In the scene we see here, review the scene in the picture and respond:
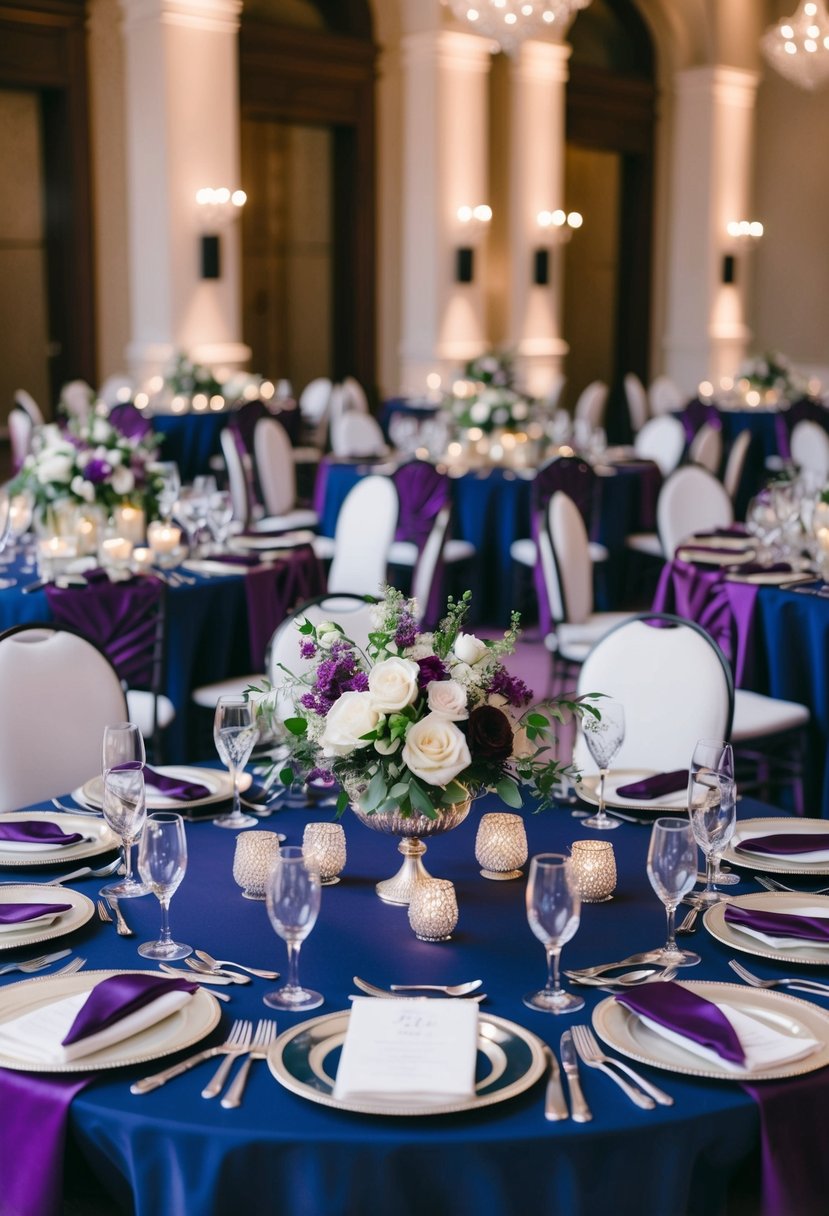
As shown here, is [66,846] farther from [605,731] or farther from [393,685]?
[605,731]

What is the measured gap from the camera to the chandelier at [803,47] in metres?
10.5

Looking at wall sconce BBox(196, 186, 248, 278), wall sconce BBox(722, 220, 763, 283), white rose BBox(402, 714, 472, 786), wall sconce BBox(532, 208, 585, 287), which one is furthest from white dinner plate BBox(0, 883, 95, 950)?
wall sconce BBox(722, 220, 763, 283)

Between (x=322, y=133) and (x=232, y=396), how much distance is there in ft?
11.2

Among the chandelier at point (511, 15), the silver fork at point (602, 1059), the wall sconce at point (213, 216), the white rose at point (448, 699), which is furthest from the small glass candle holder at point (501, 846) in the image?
the wall sconce at point (213, 216)

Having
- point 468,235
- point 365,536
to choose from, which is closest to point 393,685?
point 365,536

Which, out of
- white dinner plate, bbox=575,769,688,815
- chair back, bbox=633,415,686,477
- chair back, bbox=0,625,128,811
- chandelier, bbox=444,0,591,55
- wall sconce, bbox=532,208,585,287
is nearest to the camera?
white dinner plate, bbox=575,769,688,815

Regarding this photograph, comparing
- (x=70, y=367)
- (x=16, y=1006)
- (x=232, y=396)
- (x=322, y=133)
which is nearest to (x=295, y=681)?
(x=16, y=1006)

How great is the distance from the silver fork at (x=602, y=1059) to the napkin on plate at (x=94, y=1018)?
0.50 meters

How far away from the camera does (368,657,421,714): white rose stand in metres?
2.13

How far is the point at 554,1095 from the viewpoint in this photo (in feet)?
5.63

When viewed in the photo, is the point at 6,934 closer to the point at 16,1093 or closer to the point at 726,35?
the point at 16,1093

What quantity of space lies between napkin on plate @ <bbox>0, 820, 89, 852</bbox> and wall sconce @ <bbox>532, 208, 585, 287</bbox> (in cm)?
1154

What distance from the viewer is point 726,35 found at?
15.1 metres

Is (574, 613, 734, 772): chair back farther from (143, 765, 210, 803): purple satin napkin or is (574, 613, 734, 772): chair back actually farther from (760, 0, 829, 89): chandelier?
(760, 0, 829, 89): chandelier
